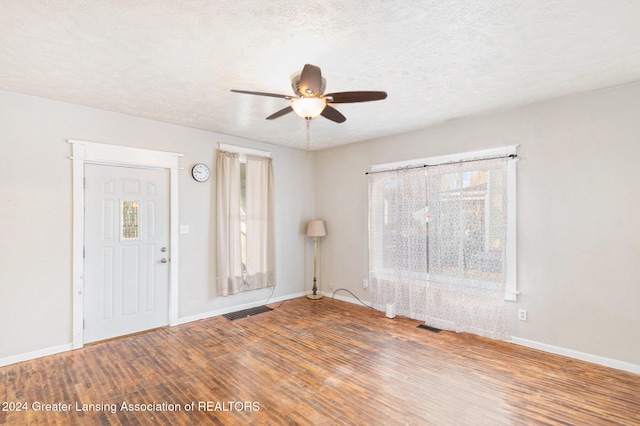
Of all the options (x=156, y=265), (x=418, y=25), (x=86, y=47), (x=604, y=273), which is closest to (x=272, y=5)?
(x=418, y=25)

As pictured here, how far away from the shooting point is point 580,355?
3082 millimetres

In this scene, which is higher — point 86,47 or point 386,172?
point 86,47

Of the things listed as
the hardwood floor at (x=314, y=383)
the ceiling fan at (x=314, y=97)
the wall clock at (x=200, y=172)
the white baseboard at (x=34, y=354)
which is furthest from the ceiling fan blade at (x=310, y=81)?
the white baseboard at (x=34, y=354)

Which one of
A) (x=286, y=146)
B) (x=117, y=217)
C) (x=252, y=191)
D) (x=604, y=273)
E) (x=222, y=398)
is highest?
(x=286, y=146)

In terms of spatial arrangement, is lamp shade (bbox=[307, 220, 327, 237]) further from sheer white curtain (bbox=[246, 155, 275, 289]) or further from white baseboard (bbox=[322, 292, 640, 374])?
white baseboard (bbox=[322, 292, 640, 374])

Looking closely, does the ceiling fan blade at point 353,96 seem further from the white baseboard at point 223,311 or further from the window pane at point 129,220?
the white baseboard at point 223,311

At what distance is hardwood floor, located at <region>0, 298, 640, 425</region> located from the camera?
224 centimetres

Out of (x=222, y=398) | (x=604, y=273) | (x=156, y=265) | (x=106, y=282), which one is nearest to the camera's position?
(x=222, y=398)

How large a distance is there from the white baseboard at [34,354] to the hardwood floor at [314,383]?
0.10 meters

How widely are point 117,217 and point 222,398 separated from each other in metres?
2.54

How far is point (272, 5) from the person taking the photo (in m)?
1.81

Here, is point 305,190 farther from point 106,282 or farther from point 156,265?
point 106,282

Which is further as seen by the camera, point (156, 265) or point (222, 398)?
point (156, 265)

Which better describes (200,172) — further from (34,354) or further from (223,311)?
(34,354)
